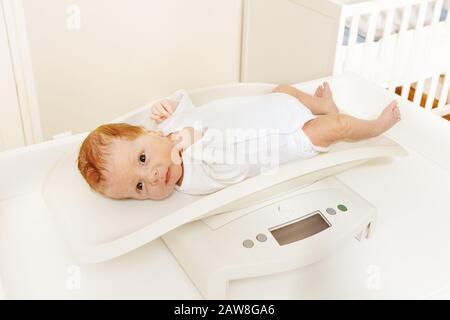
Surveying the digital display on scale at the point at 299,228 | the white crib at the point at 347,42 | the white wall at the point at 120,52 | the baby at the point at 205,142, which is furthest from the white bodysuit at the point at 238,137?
the white wall at the point at 120,52

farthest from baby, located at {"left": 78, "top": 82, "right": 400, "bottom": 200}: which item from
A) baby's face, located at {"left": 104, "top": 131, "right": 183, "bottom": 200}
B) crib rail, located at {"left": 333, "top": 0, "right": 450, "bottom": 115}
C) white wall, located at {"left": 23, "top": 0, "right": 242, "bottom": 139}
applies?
white wall, located at {"left": 23, "top": 0, "right": 242, "bottom": 139}

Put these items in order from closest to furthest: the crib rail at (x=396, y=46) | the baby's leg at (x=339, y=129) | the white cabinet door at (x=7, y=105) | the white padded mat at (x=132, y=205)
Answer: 1. the white padded mat at (x=132, y=205)
2. the baby's leg at (x=339, y=129)
3. the crib rail at (x=396, y=46)
4. the white cabinet door at (x=7, y=105)

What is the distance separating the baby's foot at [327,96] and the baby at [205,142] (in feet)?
0.34

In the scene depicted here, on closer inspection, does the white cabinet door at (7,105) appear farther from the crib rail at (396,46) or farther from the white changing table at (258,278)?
the crib rail at (396,46)

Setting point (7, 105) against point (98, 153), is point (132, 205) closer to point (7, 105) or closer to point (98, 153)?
point (98, 153)

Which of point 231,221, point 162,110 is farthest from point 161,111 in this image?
point 231,221

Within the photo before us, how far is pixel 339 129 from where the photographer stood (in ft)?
3.59

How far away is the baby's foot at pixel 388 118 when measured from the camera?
115cm

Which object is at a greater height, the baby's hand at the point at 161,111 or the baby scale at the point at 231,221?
the baby's hand at the point at 161,111

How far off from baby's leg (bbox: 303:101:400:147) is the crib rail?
454 mm

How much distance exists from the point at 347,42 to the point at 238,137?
96 cm

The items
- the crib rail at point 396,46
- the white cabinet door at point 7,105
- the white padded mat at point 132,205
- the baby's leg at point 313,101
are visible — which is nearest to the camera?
the white padded mat at point 132,205

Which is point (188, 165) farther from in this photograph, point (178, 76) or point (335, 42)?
point (178, 76)

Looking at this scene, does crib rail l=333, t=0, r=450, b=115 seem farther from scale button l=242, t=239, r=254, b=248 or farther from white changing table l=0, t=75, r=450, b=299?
scale button l=242, t=239, r=254, b=248
